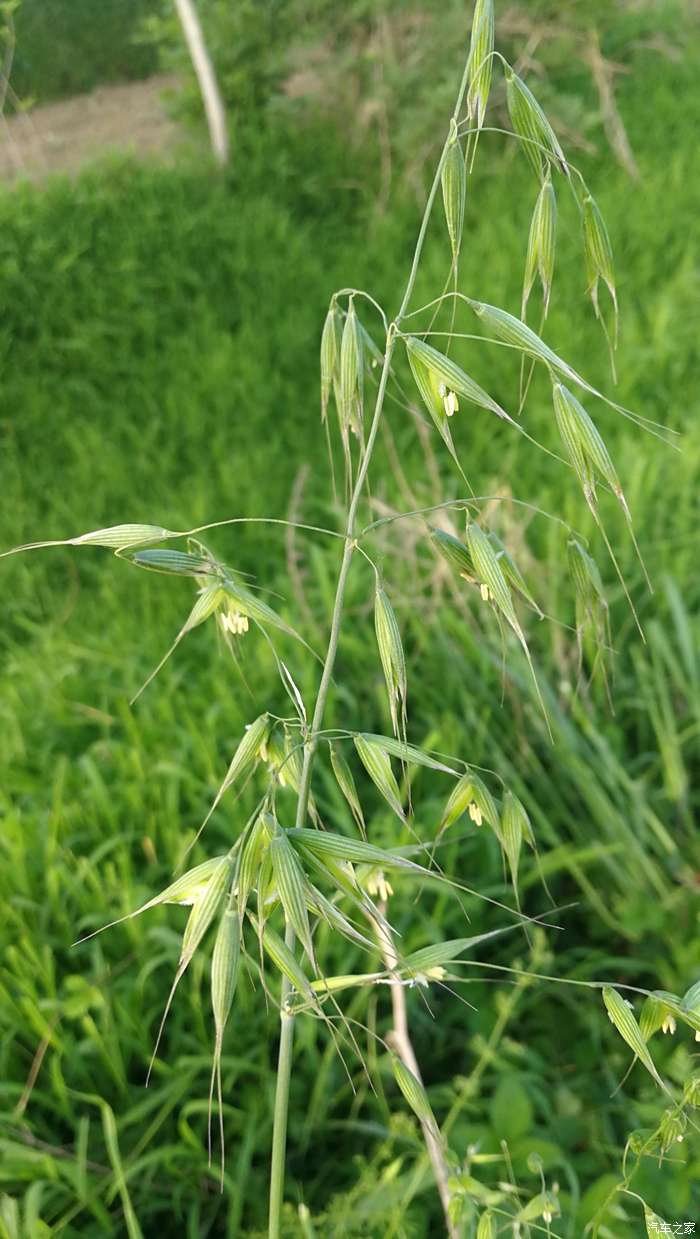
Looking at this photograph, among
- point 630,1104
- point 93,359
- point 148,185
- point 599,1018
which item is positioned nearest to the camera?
point 630,1104

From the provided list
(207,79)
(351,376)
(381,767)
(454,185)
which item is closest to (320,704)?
(381,767)

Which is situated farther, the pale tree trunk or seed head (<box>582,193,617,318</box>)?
the pale tree trunk

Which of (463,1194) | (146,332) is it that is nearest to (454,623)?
(463,1194)

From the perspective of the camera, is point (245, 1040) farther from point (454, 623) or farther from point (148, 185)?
point (148, 185)

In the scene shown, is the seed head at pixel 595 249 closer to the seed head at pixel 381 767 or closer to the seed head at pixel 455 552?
the seed head at pixel 455 552

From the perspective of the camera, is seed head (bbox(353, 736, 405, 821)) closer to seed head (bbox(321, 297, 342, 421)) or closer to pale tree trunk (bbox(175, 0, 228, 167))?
seed head (bbox(321, 297, 342, 421))

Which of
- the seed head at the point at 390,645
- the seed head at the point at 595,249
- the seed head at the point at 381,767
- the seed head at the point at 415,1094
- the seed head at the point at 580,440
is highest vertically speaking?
the seed head at the point at 595,249

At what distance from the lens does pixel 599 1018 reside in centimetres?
154

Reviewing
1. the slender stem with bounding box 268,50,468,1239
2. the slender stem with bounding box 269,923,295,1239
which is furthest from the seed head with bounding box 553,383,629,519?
the slender stem with bounding box 269,923,295,1239

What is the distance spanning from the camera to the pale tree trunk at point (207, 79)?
461cm

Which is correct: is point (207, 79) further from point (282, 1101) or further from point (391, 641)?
point (282, 1101)

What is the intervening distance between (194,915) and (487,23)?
1.87ft

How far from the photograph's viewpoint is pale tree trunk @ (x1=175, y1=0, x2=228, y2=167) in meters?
4.61

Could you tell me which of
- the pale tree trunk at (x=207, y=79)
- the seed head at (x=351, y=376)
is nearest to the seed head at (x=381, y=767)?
the seed head at (x=351, y=376)
